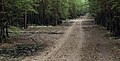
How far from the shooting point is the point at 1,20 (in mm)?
23953

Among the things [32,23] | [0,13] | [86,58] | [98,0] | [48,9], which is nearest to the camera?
[86,58]

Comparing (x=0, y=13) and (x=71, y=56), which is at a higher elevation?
(x=0, y=13)

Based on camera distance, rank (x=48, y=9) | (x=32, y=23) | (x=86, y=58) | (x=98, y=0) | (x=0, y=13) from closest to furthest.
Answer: (x=86, y=58) < (x=0, y=13) < (x=98, y=0) < (x=48, y=9) < (x=32, y=23)

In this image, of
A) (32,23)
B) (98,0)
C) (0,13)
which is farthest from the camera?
(32,23)

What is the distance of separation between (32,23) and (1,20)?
38134 millimetres

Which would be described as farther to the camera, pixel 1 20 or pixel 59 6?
pixel 59 6

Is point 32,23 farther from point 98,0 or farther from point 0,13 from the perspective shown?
point 0,13

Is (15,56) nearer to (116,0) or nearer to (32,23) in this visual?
(116,0)

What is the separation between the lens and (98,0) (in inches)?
1517

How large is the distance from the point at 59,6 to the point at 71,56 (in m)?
43.1

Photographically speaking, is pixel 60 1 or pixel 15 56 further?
pixel 60 1

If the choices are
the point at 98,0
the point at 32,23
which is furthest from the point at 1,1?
the point at 32,23

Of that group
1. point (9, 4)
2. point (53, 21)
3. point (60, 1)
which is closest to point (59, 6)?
point (60, 1)

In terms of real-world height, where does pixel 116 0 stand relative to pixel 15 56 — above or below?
above
